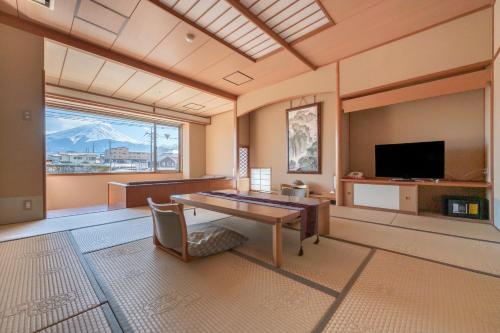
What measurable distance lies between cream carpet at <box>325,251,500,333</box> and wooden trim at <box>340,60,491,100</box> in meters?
3.05

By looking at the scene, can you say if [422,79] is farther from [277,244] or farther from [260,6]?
[277,244]

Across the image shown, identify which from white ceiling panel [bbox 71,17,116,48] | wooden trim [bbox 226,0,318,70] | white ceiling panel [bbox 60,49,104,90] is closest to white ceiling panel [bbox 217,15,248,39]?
wooden trim [bbox 226,0,318,70]

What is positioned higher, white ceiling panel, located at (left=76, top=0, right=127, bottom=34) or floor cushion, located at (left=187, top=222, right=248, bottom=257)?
white ceiling panel, located at (left=76, top=0, right=127, bottom=34)

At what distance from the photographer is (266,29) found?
3242mm

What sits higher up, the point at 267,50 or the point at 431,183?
the point at 267,50

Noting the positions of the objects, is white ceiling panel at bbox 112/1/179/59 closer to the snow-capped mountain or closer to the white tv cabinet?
the snow-capped mountain

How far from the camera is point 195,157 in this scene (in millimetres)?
8039

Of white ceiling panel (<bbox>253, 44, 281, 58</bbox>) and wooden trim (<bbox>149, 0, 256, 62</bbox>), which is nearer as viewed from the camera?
wooden trim (<bbox>149, 0, 256, 62</bbox>)

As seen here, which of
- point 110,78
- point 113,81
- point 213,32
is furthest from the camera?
point 113,81

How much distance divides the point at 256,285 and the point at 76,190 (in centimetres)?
629

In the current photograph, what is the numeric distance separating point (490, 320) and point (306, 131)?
183 inches

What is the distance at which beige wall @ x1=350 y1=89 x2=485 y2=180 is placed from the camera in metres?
3.54

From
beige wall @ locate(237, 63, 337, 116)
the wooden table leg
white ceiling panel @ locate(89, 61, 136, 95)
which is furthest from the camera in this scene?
beige wall @ locate(237, 63, 337, 116)

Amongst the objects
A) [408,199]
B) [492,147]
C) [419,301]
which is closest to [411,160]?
[408,199]
